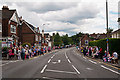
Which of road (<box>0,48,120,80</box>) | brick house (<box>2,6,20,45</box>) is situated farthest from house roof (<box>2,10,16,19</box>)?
road (<box>0,48,120,80</box>)

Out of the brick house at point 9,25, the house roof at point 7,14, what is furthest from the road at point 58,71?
the house roof at point 7,14

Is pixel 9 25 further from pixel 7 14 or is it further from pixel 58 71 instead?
pixel 58 71

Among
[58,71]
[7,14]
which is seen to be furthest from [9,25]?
[58,71]

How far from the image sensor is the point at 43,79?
26.5 ft

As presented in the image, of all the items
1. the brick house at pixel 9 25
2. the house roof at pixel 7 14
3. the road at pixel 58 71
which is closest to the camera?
the road at pixel 58 71

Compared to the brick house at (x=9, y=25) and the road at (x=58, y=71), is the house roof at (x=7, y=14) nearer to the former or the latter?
the brick house at (x=9, y=25)

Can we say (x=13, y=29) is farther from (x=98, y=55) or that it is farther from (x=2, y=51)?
(x=98, y=55)

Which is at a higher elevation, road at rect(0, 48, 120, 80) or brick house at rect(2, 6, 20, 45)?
brick house at rect(2, 6, 20, 45)

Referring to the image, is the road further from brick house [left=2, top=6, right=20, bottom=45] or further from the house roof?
the house roof

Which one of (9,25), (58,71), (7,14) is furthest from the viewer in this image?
(7,14)

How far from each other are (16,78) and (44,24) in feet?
113

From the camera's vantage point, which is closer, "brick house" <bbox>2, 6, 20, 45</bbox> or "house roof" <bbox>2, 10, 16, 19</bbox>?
"brick house" <bbox>2, 6, 20, 45</bbox>

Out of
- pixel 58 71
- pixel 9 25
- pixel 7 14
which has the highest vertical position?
pixel 7 14

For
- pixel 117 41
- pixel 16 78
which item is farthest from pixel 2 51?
pixel 117 41
